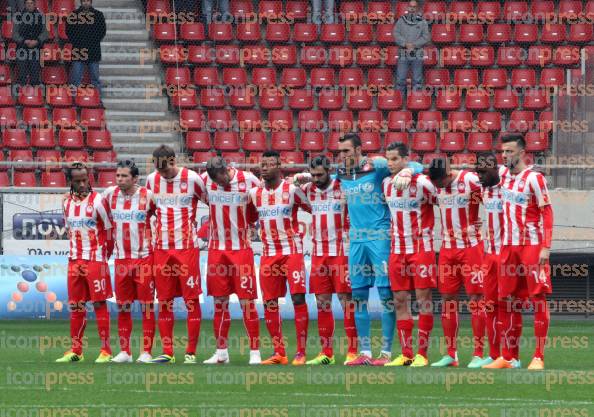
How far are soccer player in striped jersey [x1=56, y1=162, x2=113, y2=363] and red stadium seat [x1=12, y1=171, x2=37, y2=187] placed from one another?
8.15m

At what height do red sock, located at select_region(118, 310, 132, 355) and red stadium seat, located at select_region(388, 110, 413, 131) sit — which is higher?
red stadium seat, located at select_region(388, 110, 413, 131)

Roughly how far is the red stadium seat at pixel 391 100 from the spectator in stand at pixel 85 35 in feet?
15.5

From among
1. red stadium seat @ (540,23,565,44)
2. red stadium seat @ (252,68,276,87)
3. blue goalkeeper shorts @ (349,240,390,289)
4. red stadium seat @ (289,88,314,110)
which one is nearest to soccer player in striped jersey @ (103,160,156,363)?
blue goalkeeper shorts @ (349,240,390,289)

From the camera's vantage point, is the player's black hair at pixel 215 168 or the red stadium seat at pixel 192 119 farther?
the red stadium seat at pixel 192 119

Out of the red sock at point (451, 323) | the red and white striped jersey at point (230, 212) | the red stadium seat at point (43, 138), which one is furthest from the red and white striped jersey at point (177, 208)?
the red stadium seat at point (43, 138)

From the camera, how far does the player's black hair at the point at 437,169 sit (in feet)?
47.4

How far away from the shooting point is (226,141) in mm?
25312

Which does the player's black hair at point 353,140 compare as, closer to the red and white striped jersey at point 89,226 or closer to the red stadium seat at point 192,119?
the red and white striped jersey at point 89,226

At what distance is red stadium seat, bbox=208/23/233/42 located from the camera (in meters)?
27.1

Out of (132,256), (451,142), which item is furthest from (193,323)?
(451,142)

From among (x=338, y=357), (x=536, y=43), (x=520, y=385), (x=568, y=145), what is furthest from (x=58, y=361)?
(x=536, y=43)

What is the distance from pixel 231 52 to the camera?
2664cm

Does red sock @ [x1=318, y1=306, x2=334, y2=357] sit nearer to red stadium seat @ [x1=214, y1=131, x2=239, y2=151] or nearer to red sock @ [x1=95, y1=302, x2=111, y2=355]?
red sock @ [x1=95, y1=302, x2=111, y2=355]

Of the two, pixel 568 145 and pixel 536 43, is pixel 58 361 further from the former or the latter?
pixel 536 43
